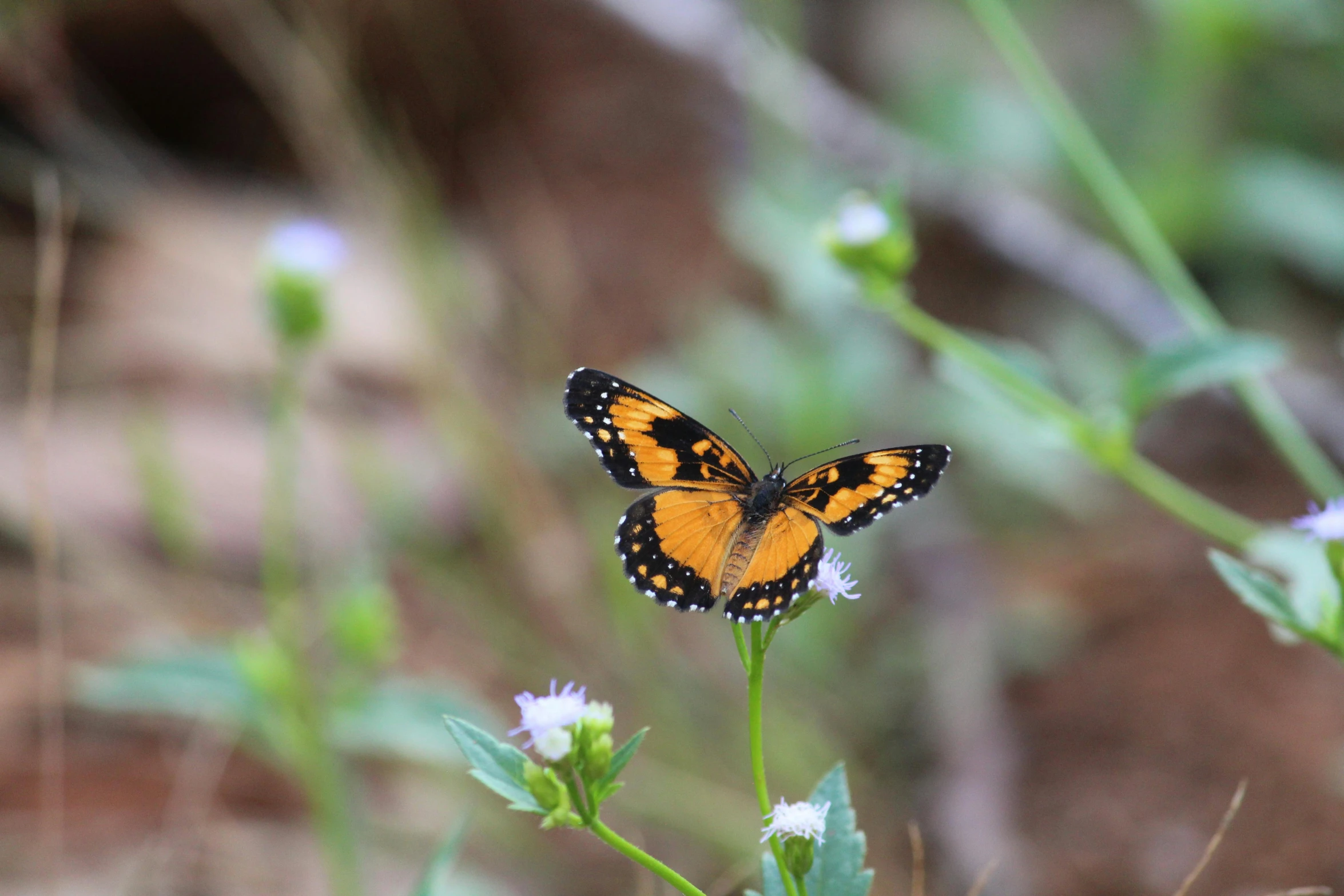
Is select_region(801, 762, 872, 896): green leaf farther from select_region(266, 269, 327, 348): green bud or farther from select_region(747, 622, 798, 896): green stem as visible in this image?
select_region(266, 269, 327, 348): green bud

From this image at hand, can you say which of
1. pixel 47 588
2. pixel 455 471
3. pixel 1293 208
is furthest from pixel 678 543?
pixel 1293 208

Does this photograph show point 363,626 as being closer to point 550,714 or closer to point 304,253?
point 304,253

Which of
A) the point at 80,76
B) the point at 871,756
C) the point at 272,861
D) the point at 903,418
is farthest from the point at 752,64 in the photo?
the point at 80,76

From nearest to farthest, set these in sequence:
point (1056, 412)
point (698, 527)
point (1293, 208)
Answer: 1. point (698, 527)
2. point (1056, 412)
3. point (1293, 208)

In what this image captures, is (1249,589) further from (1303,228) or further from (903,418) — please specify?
(1303,228)

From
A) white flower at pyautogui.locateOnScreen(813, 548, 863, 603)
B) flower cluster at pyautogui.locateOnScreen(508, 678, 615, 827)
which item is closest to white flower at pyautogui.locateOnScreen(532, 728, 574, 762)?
flower cluster at pyautogui.locateOnScreen(508, 678, 615, 827)

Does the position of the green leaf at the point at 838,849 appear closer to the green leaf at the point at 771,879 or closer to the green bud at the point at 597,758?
the green leaf at the point at 771,879
